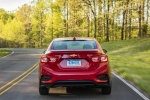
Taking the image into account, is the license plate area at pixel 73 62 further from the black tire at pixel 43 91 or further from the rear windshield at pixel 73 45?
the black tire at pixel 43 91

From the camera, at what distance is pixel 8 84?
12.3m

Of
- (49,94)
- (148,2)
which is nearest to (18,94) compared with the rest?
(49,94)

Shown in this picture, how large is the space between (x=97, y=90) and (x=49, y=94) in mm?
1586

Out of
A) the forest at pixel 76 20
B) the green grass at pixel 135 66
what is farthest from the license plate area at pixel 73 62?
the forest at pixel 76 20

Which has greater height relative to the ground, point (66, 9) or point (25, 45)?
point (66, 9)

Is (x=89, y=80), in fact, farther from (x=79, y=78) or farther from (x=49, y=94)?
(x=49, y=94)

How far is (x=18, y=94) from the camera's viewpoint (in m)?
9.98

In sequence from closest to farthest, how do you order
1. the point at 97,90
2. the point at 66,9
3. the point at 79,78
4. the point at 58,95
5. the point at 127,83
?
1. the point at 79,78
2. the point at 58,95
3. the point at 97,90
4. the point at 127,83
5. the point at 66,9

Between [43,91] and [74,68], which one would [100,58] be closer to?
[74,68]

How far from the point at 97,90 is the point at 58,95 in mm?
1445

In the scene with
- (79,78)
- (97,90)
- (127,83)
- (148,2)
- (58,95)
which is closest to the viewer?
(79,78)

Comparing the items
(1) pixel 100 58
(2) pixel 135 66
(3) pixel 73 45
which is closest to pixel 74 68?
(1) pixel 100 58

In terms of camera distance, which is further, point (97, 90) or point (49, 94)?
point (97, 90)

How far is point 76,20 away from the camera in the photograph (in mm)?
64625
